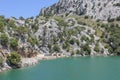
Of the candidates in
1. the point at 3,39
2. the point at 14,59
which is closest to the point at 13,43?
the point at 3,39

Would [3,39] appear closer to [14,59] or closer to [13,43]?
[13,43]

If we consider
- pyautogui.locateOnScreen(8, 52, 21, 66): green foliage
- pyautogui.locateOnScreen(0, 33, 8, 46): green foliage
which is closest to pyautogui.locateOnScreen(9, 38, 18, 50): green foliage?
pyautogui.locateOnScreen(0, 33, 8, 46): green foliage

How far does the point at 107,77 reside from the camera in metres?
113

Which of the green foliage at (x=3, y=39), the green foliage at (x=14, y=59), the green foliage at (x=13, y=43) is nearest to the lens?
the green foliage at (x=14, y=59)

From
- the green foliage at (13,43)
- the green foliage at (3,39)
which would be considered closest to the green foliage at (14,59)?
the green foliage at (3,39)

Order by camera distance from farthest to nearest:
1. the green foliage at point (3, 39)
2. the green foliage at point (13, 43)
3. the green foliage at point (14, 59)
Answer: the green foliage at point (13, 43)
the green foliage at point (3, 39)
the green foliage at point (14, 59)

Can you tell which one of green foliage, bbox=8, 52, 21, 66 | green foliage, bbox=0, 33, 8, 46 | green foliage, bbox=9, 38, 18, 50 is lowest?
green foliage, bbox=8, 52, 21, 66

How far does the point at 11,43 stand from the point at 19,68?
17.0 metres

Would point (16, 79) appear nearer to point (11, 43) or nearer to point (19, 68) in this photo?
point (19, 68)

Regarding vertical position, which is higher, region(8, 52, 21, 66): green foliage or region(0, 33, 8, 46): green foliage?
region(0, 33, 8, 46): green foliage

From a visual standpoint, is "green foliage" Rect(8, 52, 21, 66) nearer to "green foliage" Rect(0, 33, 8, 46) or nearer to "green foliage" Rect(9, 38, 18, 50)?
"green foliage" Rect(0, 33, 8, 46)

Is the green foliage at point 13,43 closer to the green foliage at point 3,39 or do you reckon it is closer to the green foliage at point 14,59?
the green foliage at point 3,39

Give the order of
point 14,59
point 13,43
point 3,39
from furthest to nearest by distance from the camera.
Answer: point 13,43 → point 3,39 → point 14,59

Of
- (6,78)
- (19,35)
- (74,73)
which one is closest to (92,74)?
(74,73)
